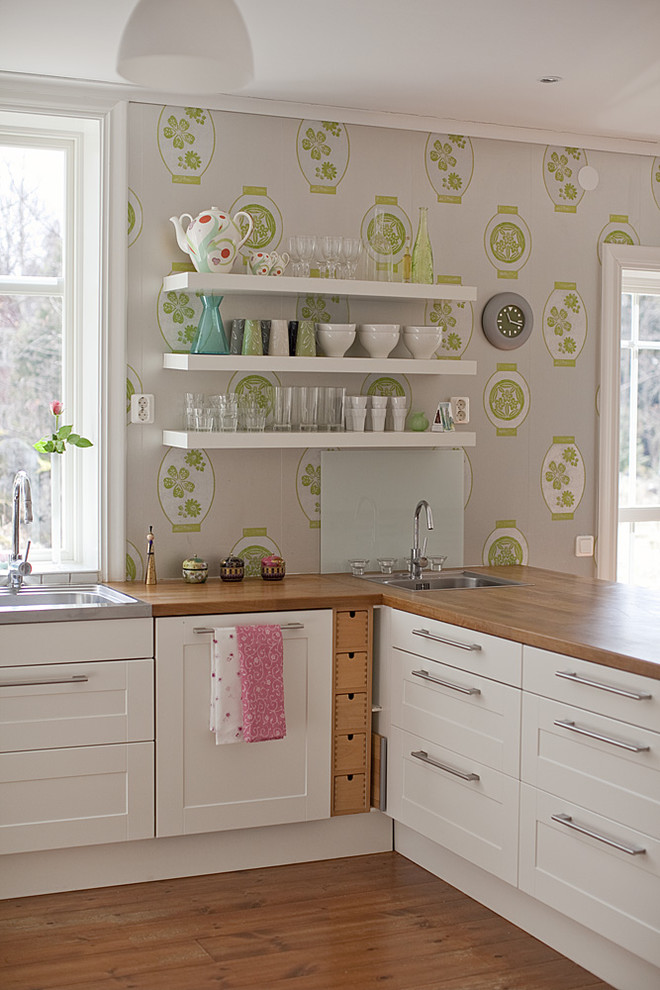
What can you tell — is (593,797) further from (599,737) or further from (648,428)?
(648,428)

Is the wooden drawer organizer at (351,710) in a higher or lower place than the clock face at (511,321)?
lower

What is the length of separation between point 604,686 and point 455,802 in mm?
761

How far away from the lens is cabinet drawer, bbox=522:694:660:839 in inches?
95.1

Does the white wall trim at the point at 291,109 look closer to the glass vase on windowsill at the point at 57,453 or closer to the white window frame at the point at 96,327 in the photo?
the white window frame at the point at 96,327

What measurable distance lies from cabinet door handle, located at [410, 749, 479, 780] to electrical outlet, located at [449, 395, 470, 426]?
52.3 inches

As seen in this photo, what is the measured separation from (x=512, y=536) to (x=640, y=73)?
167cm

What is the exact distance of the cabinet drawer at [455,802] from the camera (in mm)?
2900

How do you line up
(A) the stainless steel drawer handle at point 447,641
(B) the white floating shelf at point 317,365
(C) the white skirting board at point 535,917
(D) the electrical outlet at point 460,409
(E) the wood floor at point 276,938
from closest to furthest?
(C) the white skirting board at point 535,917, (E) the wood floor at point 276,938, (A) the stainless steel drawer handle at point 447,641, (B) the white floating shelf at point 317,365, (D) the electrical outlet at point 460,409

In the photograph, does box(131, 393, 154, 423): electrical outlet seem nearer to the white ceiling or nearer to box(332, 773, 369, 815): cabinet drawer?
the white ceiling

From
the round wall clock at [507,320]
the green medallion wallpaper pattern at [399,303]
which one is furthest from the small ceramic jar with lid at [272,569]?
the round wall clock at [507,320]

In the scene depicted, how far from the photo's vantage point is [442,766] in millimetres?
3158

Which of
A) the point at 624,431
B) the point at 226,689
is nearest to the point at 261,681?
the point at 226,689

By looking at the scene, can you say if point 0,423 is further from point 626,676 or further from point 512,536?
point 626,676

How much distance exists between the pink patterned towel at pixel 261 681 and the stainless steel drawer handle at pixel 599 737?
2.97 ft
